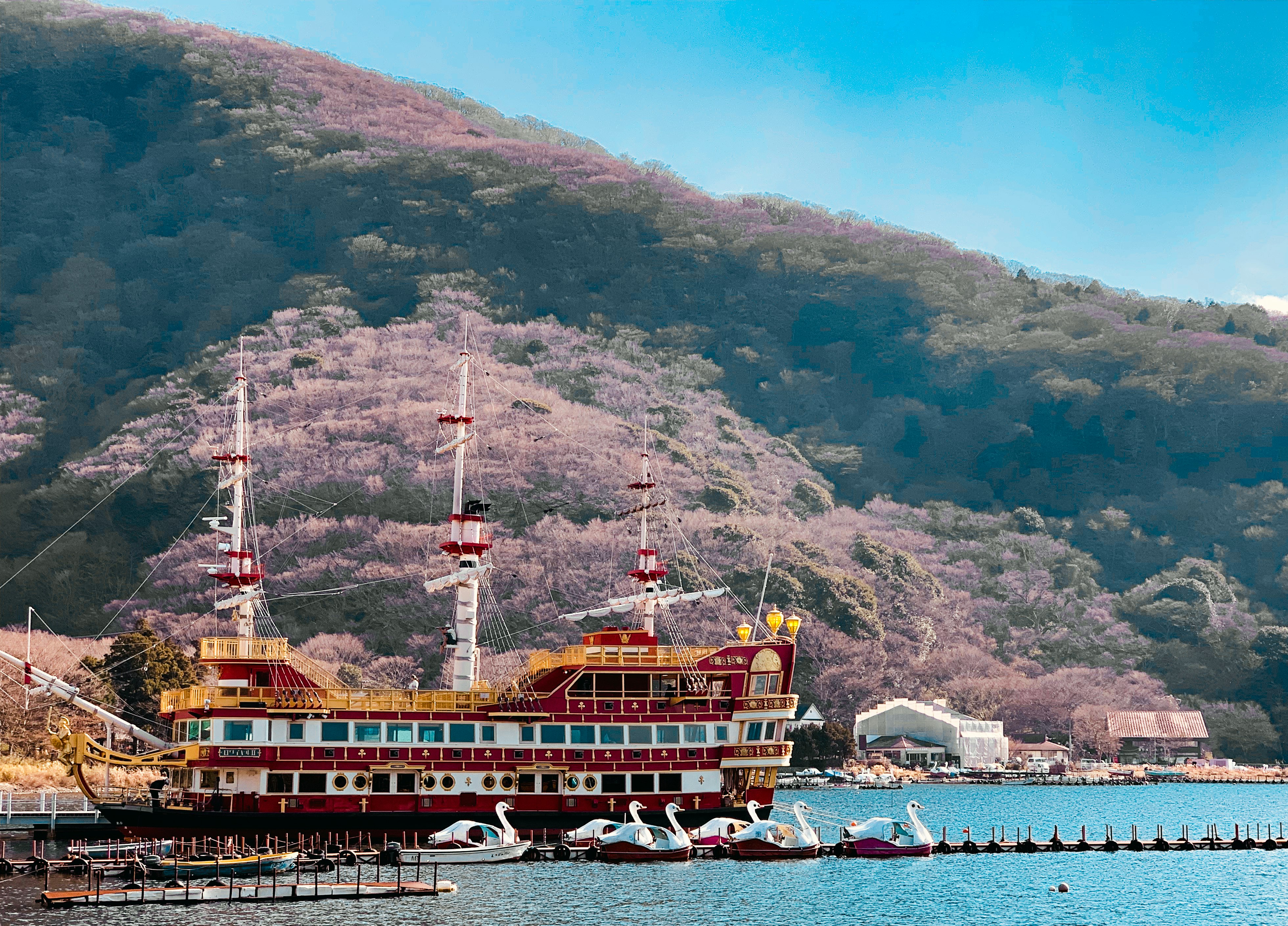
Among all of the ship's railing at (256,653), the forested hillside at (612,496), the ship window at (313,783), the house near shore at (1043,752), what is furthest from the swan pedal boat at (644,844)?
the house near shore at (1043,752)

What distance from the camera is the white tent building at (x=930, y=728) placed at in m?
139

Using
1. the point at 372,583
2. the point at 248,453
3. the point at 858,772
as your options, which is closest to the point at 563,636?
the point at 372,583

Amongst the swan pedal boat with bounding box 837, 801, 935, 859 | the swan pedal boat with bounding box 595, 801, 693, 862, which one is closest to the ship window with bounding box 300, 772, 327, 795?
the swan pedal boat with bounding box 595, 801, 693, 862

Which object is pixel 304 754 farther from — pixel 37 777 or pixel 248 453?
pixel 37 777

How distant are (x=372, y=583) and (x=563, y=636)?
16.2m

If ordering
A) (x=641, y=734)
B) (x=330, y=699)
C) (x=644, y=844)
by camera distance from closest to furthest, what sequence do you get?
1. (x=644, y=844)
2. (x=330, y=699)
3. (x=641, y=734)

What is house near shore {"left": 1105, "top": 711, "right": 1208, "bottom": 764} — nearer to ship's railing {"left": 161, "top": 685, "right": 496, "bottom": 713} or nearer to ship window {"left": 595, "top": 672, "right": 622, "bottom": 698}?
ship window {"left": 595, "top": 672, "right": 622, "bottom": 698}

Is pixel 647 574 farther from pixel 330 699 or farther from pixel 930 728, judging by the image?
pixel 930 728

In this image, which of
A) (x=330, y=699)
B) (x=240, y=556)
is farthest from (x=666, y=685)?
(x=240, y=556)

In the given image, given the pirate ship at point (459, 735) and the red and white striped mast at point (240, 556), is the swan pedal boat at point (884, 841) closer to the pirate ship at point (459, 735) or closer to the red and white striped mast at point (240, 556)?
the pirate ship at point (459, 735)

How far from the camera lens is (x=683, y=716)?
217 ft

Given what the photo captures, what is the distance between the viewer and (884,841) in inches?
2557

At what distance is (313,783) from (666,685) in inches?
607

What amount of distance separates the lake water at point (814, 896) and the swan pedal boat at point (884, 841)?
539 millimetres
